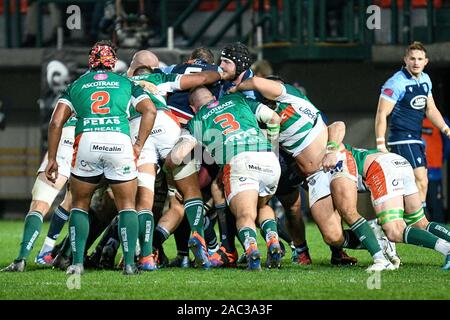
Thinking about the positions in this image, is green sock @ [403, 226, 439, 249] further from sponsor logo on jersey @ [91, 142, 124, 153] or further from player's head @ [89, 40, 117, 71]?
player's head @ [89, 40, 117, 71]

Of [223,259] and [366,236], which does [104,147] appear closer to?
[223,259]

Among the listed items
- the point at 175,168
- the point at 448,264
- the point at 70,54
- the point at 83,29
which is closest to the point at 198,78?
the point at 175,168

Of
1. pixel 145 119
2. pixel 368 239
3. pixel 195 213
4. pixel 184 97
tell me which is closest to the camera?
pixel 145 119

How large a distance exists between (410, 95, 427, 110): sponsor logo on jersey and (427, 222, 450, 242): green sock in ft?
6.95

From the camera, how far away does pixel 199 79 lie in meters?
11.2

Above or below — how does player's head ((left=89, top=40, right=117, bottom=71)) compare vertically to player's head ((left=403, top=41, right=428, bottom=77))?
above

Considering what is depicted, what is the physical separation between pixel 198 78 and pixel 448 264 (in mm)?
2868

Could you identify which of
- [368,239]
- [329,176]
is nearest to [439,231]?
[368,239]

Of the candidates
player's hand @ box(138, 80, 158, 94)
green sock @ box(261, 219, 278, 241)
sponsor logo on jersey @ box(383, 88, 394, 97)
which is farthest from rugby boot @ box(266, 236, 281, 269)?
sponsor logo on jersey @ box(383, 88, 394, 97)

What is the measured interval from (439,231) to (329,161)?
133 centimetres

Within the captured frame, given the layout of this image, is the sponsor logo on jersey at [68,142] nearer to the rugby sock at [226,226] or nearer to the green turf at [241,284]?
the green turf at [241,284]

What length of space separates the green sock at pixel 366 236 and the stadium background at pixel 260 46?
7.12m

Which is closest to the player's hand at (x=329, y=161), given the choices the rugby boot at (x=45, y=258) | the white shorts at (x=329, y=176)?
the white shorts at (x=329, y=176)

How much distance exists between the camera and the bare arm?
10680 millimetres
